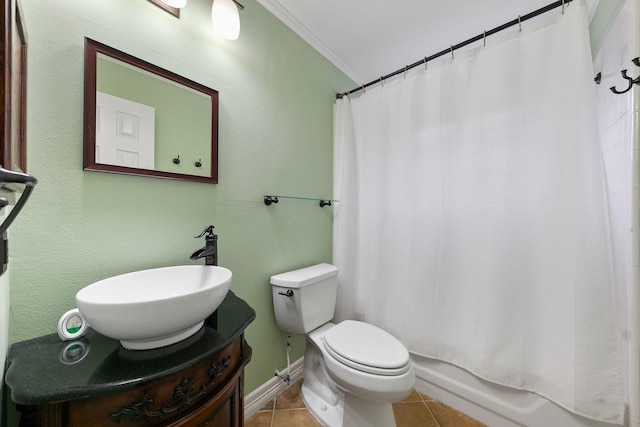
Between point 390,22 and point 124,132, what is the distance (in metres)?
1.63

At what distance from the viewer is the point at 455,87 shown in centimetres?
141

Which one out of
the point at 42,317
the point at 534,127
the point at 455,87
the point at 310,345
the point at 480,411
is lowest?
the point at 480,411

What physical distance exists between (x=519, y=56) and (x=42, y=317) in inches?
88.9

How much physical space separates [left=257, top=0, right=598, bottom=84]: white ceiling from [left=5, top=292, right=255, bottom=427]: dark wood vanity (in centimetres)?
177

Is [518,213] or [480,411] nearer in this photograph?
[518,213]

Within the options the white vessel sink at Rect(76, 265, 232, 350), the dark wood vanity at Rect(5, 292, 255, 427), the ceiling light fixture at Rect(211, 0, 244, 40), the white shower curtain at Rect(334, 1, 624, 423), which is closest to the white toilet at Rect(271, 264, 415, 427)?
the white shower curtain at Rect(334, 1, 624, 423)

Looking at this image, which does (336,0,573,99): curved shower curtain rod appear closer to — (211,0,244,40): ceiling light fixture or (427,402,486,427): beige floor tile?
(211,0,244,40): ceiling light fixture

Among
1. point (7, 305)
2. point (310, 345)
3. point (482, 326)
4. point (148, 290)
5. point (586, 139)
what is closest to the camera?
point (7, 305)

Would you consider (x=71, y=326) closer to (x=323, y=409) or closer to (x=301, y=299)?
(x=301, y=299)

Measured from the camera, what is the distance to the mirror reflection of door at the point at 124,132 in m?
0.89

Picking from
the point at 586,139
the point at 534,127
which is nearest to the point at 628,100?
the point at 586,139

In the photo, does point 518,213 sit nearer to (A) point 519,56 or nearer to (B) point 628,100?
(B) point 628,100

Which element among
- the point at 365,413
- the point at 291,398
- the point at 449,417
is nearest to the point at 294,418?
the point at 291,398

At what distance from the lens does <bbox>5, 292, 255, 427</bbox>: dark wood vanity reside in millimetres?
530
